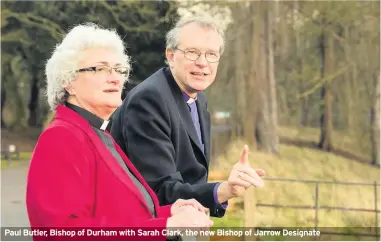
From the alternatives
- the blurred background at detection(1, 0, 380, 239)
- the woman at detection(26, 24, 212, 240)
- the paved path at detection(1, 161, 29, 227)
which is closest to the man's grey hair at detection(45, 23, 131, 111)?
the woman at detection(26, 24, 212, 240)

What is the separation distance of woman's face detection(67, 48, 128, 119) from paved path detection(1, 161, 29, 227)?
5.37 metres

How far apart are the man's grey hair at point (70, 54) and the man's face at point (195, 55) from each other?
429 millimetres

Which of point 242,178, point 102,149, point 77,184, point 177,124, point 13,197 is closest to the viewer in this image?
point 77,184

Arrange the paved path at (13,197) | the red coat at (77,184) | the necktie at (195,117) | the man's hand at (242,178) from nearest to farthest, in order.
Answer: the red coat at (77,184), the man's hand at (242,178), the necktie at (195,117), the paved path at (13,197)

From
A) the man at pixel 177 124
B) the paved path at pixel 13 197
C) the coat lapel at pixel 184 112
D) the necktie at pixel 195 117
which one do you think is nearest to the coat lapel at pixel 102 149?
the man at pixel 177 124

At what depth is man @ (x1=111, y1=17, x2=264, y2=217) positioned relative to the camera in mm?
1894

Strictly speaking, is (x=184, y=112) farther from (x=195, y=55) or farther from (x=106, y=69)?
(x=106, y=69)

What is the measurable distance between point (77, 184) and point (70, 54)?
1.33ft

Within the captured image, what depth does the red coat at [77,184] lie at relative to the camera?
4.77ft

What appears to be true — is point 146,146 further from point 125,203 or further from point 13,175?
point 13,175

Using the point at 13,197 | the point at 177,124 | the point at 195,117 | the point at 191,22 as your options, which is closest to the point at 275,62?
the point at 13,197

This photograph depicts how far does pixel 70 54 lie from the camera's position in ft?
5.35

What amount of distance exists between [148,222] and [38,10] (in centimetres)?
1454

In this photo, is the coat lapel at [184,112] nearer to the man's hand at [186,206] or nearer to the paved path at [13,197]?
the man's hand at [186,206]
